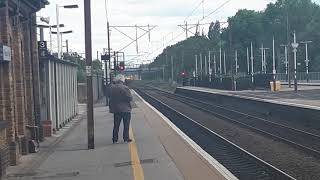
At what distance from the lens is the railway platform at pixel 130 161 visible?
35.2 feet

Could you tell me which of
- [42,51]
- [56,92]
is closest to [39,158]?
[42,51]

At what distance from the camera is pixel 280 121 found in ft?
88.0

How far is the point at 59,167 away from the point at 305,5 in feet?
389

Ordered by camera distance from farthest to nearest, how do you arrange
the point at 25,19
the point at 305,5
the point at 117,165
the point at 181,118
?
the point at 305,5, the point at 181,118, the point at 25,19, the point at 117,165

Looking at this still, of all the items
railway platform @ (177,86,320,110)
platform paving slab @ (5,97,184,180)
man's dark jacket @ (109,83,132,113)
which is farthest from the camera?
railway platform @ (177,86,320,110)

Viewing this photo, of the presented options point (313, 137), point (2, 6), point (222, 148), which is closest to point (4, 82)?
point (2, 6)

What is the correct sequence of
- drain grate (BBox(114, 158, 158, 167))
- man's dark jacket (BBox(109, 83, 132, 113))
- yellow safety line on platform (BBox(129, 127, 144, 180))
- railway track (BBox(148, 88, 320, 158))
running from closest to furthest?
yellow safety line on platform (BBox(129, 127, 144, 180))
drain grate (BBox(114, 158, 158, 167))
man's dark jacket (BBox(109, 83, 132, 113))
railway track (BBox(148, 88, 320, 158))

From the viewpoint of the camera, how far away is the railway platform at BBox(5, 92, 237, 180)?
10.7 metres

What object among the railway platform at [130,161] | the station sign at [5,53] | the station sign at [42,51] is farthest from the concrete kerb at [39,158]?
the station sign at [42,51]

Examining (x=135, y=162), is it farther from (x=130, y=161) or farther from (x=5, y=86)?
(x=5, y=86)

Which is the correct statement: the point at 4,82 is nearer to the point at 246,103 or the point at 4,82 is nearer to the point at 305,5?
the point at 246,103

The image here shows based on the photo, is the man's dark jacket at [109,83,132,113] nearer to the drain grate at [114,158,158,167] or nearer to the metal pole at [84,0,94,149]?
the metal pole at [84,0,94,149]

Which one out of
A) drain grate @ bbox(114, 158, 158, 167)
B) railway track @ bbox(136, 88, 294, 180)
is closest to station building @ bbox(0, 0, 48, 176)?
drain grate @ bbox(114, 158, 158, 167)

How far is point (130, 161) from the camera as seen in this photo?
12398 millimetres
